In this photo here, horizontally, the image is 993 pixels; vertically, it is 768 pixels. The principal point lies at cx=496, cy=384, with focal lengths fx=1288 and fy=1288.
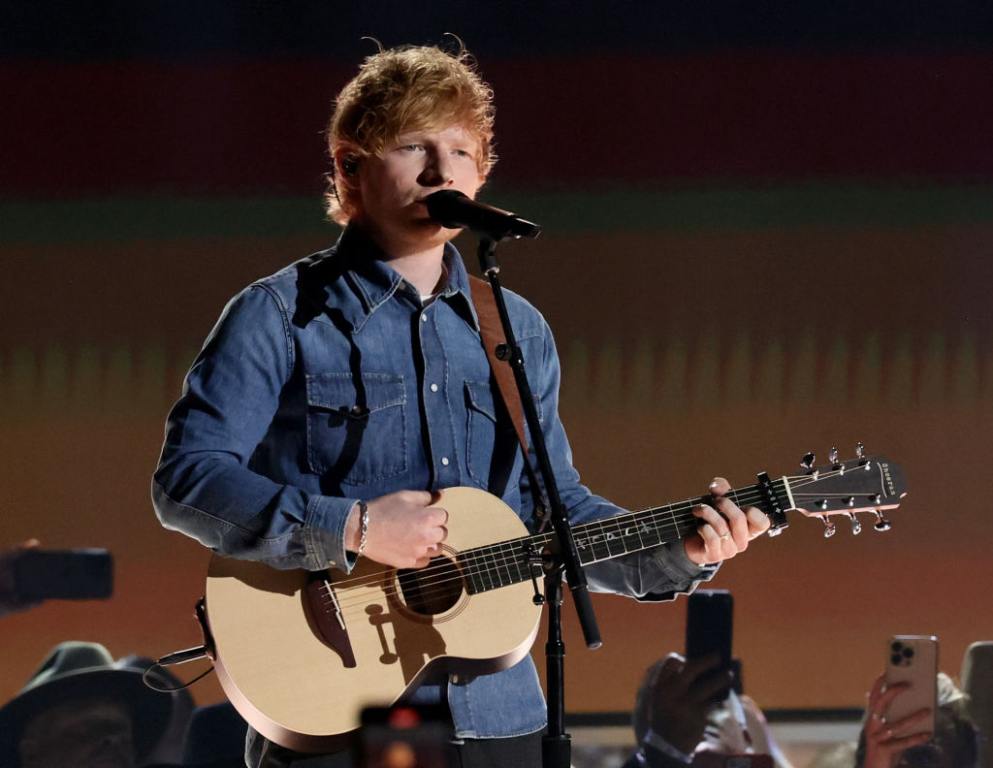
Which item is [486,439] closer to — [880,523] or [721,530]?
[721,530]

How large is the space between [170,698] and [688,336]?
205 centimetres

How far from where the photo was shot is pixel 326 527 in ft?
7.02

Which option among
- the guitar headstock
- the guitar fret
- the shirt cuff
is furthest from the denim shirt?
the guitar headstock

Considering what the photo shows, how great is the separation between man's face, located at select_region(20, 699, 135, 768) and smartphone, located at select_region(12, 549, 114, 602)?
339 mm

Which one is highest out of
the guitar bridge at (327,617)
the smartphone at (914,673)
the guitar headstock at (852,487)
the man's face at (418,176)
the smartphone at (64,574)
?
the man's face at (418,176)

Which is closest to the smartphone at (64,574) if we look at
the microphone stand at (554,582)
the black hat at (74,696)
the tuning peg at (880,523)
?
the black hat at (74,696)

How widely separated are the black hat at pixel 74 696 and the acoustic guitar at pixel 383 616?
194 centimetres

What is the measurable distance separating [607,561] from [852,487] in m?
0.50

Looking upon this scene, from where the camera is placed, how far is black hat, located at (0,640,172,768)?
402cm

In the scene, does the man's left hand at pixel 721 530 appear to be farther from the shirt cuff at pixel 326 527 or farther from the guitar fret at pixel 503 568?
the shirt cuff at pixel 326 527

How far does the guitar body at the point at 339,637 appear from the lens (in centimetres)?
219

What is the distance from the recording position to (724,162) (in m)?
4.29

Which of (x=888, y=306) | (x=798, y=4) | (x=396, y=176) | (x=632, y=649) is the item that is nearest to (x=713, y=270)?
(x=888, y=306)

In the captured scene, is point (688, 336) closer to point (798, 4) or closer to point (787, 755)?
point (798, 4)
